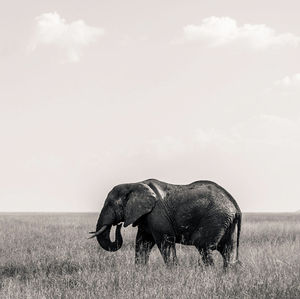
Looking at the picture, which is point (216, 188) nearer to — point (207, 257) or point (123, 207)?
point (207, 257)

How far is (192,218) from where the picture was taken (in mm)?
10070

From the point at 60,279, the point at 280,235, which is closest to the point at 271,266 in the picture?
the point at 60,279

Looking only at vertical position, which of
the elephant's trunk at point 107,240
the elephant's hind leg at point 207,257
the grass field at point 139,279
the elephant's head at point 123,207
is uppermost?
the elephant's head at point 123,207

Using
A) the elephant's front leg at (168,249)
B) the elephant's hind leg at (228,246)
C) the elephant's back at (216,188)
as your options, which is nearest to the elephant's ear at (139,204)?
the elephant's front leg at (168,249)

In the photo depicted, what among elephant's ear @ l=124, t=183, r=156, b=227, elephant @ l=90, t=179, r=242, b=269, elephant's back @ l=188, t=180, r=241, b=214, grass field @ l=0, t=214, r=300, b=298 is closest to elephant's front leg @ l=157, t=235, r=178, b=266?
elephant @ l=90, t=179, r=242, b=269

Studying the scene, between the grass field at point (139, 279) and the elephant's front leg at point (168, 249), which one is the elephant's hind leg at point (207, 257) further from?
the elephant's front leg at point (168, 249)

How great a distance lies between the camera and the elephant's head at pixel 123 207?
1004cm

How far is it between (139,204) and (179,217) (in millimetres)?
786

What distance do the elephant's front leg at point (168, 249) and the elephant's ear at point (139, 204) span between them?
24.2 inches

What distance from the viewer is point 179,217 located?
10.1 m

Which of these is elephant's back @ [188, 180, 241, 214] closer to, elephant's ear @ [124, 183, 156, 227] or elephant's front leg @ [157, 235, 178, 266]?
elephant's ear @ [124, 183, 156, 227]

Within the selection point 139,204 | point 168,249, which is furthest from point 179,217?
point 139,204

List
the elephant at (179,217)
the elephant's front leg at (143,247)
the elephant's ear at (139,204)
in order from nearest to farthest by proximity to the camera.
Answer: the elephant at (179,217)
the elephant's ear at (139,204)
the elephant's front leg at (143,247)

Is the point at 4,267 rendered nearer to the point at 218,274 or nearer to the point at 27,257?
the point at 27,257
